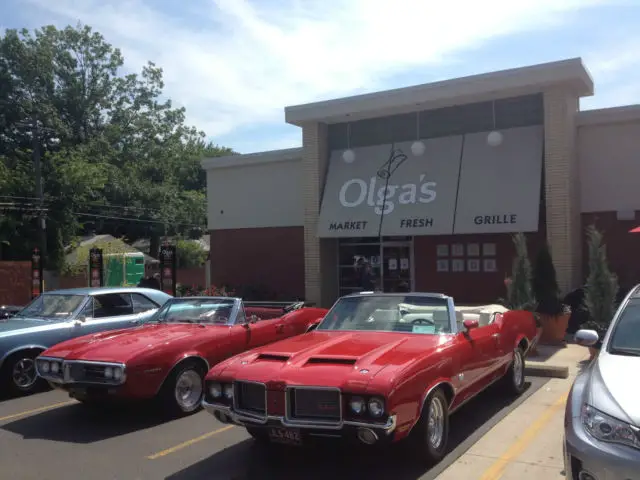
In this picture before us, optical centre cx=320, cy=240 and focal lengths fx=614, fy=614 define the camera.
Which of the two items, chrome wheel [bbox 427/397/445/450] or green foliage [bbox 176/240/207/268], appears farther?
green foliage [bbox 176/240/207/268]

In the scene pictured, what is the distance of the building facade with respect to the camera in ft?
48.8

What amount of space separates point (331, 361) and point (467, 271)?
1271 cm

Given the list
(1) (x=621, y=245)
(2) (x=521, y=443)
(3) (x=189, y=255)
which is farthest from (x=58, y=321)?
(3) (x=189, y=255)

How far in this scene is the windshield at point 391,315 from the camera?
6391mm

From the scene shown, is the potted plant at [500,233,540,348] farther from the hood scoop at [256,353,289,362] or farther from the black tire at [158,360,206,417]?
the hood scoop at [256,353,289,362]

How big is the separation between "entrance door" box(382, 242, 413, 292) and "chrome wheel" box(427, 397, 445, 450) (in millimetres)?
12893

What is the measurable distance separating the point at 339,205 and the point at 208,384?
41.2ft

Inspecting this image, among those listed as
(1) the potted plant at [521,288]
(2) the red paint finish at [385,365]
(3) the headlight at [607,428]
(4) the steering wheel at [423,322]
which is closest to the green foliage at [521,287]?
(1) the potted plant at [521,288]

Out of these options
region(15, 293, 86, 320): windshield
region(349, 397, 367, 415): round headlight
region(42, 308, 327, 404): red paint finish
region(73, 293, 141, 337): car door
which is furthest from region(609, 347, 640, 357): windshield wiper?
region(15, 293, 86, 320): windshield

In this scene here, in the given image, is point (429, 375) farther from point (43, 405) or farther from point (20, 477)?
point (43, 405)

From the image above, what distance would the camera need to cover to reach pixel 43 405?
816 centimetres

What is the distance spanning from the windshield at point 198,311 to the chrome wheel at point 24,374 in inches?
72.9

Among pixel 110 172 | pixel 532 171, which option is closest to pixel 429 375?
pixel 532 171

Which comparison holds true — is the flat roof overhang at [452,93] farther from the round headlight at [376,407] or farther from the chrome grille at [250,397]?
the chrome grille at [250,397]
